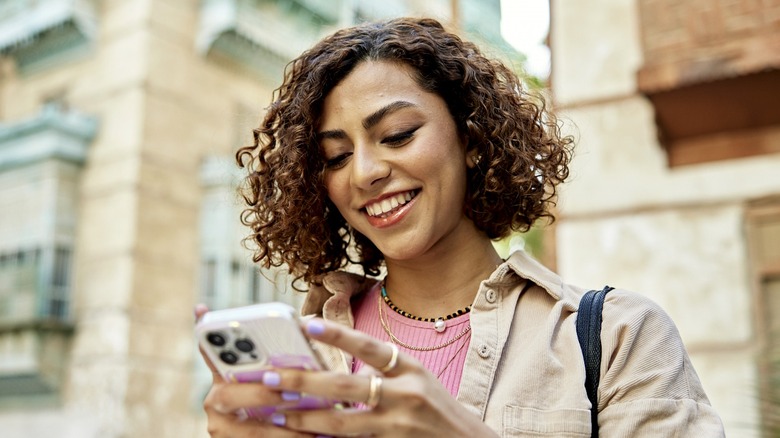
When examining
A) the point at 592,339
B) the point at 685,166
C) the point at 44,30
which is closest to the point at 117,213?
the point at 44,30

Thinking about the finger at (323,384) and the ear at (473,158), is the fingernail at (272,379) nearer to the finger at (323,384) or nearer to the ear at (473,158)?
the finger at (323,384)

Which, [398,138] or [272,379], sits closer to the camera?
[272,379]

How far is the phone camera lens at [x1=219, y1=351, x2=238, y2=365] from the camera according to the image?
49.1 inches

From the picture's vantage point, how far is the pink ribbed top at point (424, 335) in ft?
5.87

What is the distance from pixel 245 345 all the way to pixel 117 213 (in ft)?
40.0

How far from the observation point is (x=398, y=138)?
1799mm

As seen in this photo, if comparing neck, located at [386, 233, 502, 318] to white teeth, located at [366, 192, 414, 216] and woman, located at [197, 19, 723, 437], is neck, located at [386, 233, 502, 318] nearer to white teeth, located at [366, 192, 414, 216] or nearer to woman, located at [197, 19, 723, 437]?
woman, located at [197, 19, 723, 437]

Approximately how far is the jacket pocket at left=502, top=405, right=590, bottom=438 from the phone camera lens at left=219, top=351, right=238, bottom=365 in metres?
0.54

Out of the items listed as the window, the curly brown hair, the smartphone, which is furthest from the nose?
the window

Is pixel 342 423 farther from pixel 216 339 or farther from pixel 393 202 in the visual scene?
pixel 393 202

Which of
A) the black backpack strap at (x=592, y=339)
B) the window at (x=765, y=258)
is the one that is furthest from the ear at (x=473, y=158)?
the window at (x=765, y=258)

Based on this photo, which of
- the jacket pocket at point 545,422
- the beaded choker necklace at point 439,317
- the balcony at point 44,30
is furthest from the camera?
the balcony at point 44,30

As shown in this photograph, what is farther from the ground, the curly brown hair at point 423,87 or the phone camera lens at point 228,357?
the curly brown hair at point 423,87

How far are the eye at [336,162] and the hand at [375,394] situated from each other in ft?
2.35
